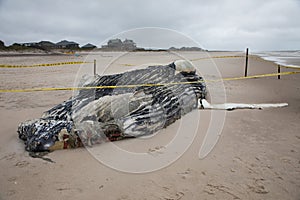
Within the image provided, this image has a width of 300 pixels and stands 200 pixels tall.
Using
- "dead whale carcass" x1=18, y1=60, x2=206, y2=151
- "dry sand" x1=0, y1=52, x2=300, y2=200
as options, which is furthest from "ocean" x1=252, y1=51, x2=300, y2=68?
"dry sand" x1=0, y1=52, x2=300, y2=200

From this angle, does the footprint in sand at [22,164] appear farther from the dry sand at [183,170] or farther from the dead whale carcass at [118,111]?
the dead whale carcass at [118,111]

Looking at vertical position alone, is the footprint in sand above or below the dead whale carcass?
below

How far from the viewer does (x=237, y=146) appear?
2.96 meters

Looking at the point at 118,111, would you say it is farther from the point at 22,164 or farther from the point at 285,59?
the point at 285,59

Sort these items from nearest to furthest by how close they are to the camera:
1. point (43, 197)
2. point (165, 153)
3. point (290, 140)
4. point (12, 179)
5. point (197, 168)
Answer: point (43, 197)
point (12, 179)
point (197, 168)
point (165, 153)
point (290, 140)

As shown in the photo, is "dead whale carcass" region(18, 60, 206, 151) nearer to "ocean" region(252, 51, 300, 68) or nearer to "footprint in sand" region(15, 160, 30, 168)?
"footprint in sand" region(15, 160, 30, 168)

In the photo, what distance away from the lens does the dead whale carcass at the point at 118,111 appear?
9.45 feet

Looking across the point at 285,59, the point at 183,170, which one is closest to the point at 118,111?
the point at 183,170

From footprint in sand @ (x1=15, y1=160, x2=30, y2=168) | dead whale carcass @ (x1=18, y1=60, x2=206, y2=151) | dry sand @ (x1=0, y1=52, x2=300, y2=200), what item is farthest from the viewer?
dead whale carcass @ (x1=18, y1=60, x2=206, y2=151)

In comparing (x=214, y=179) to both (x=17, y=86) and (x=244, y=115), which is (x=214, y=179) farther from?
(x=17, y=86)

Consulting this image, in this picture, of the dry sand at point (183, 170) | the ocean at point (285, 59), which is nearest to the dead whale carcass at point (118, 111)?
the dry sand at point (183, 170)

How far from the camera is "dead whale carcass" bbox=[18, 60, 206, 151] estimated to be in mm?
2881

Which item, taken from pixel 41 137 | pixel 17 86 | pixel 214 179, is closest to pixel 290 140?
pixel 214 179

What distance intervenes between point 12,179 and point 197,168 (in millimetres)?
2034
